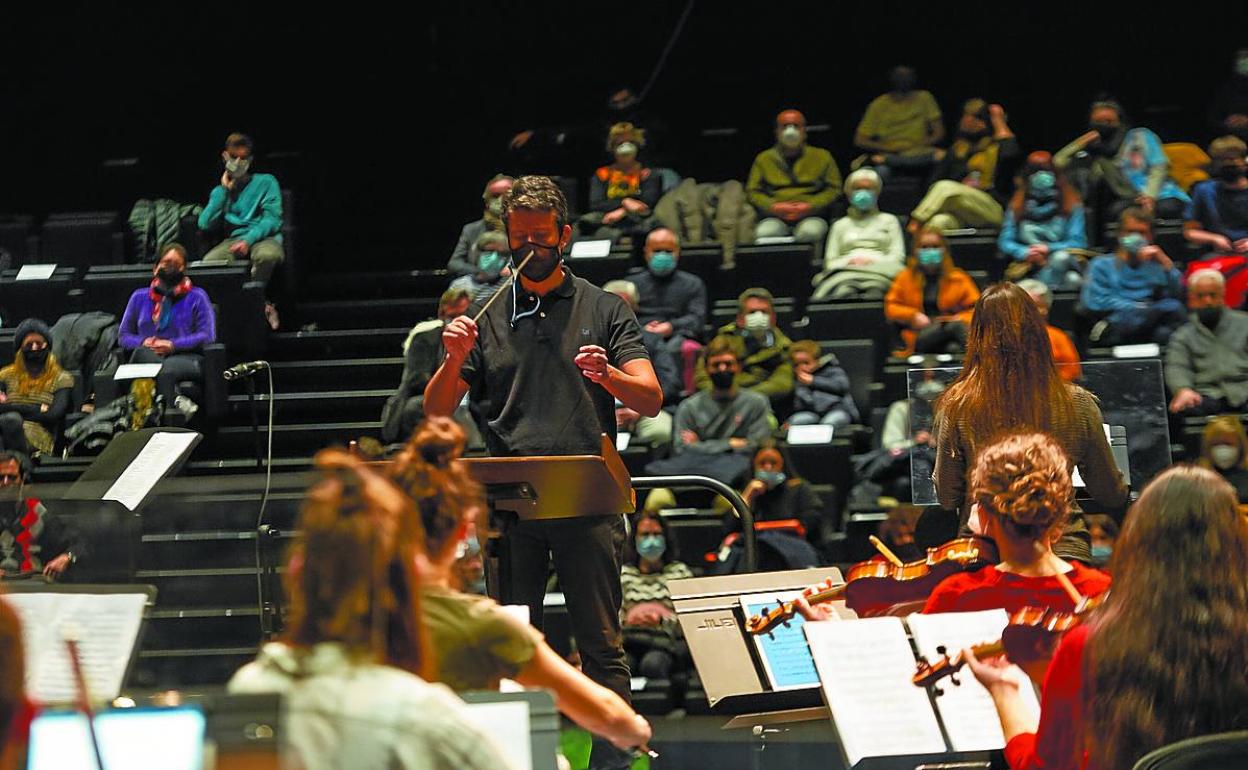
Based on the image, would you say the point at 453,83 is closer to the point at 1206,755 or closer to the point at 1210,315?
the point at 1210,315

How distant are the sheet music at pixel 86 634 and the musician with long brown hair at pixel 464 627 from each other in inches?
41.4

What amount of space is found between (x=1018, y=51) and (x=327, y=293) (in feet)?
18.5

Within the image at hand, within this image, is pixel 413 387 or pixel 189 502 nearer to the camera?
pixel 189 502

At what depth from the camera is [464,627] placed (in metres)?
3.02

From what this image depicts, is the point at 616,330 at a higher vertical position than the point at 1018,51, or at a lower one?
lower

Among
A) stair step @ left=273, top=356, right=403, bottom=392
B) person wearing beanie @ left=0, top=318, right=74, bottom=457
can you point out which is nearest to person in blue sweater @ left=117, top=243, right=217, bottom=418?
person wearing beanie @ left=0, top=318, right=74, bottom=457

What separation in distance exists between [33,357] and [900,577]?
25.1ft

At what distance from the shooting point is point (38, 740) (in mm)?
2904

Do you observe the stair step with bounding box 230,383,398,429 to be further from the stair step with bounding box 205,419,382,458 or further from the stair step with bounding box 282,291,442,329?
the stair step with bounding box 282,291,442,329

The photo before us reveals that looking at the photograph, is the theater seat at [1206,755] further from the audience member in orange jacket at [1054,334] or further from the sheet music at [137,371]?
the sheet music at [137,371]

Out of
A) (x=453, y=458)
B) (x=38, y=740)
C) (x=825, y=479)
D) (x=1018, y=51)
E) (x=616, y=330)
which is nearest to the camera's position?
(x=38, y=740)

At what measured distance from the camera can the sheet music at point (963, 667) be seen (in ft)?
12.0

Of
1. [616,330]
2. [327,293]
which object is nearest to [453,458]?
[616,330]

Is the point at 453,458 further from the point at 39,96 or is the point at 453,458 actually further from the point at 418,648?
the point at 39,96
